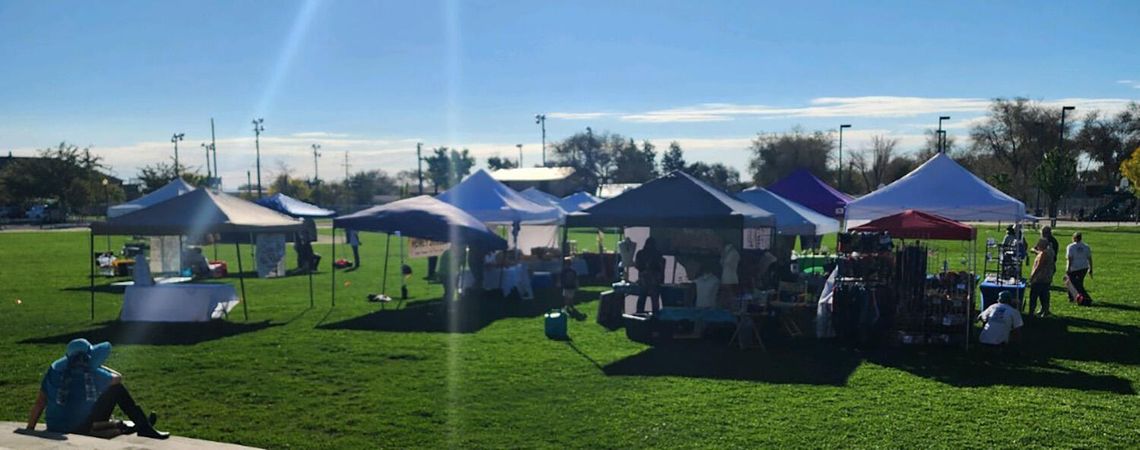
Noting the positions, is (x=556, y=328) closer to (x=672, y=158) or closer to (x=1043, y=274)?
(x=1043, y=274)

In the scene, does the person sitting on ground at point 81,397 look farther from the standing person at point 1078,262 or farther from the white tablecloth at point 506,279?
the standing person at point 1078,262

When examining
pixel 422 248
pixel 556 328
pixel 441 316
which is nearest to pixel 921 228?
pixel 556 328

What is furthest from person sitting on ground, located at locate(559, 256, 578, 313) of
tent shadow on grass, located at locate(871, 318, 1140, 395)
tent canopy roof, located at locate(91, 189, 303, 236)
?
tent shadow on grass, located at locate(871, 318, 1140, 395)

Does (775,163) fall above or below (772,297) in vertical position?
above

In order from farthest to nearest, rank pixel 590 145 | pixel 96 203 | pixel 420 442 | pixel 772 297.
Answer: pixel 590 145
pixel 96 203
pixel 772 297
pixel 420 442

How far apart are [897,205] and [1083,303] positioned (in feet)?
11.6

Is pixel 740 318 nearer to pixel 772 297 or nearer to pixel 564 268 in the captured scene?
pixel 772 297

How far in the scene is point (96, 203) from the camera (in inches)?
3105

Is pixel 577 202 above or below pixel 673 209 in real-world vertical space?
above

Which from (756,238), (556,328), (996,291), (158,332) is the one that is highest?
(756,238)

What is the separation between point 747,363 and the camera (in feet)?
34.6

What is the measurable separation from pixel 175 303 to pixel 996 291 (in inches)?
490

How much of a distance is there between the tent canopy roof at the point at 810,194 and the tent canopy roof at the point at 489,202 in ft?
19.9

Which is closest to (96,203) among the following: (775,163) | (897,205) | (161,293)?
(775,163)
